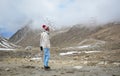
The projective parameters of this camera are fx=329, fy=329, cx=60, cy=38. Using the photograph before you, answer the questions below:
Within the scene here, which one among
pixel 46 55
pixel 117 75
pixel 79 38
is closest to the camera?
pixel 117 75

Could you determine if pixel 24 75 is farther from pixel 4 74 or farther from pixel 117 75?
pixel 117 75

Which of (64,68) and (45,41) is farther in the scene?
(64,68)

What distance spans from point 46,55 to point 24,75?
344 centimetres

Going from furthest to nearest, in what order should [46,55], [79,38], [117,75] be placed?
[79,38] < [46,55] < [117,75]

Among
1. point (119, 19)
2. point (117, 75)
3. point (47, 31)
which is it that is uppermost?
point (119, 19)

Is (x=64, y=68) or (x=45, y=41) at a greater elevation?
(x=45, y=41)

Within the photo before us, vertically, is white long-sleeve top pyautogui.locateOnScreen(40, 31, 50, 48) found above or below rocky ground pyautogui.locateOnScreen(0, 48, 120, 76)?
above

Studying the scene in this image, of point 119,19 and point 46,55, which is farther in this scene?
point 119,19

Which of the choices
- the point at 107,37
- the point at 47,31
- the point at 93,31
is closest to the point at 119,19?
the point at 93,31

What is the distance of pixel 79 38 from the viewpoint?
196875mm

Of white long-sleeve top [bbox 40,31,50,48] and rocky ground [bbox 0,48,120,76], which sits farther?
white long-sleeve top [bbox 40,31,50,48]

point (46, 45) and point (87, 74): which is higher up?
point (46, 45)

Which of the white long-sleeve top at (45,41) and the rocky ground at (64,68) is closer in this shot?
the rocky ground at (64,68)

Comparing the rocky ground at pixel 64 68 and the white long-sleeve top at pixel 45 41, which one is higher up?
the white long-sleeve top at pixel 45 41
